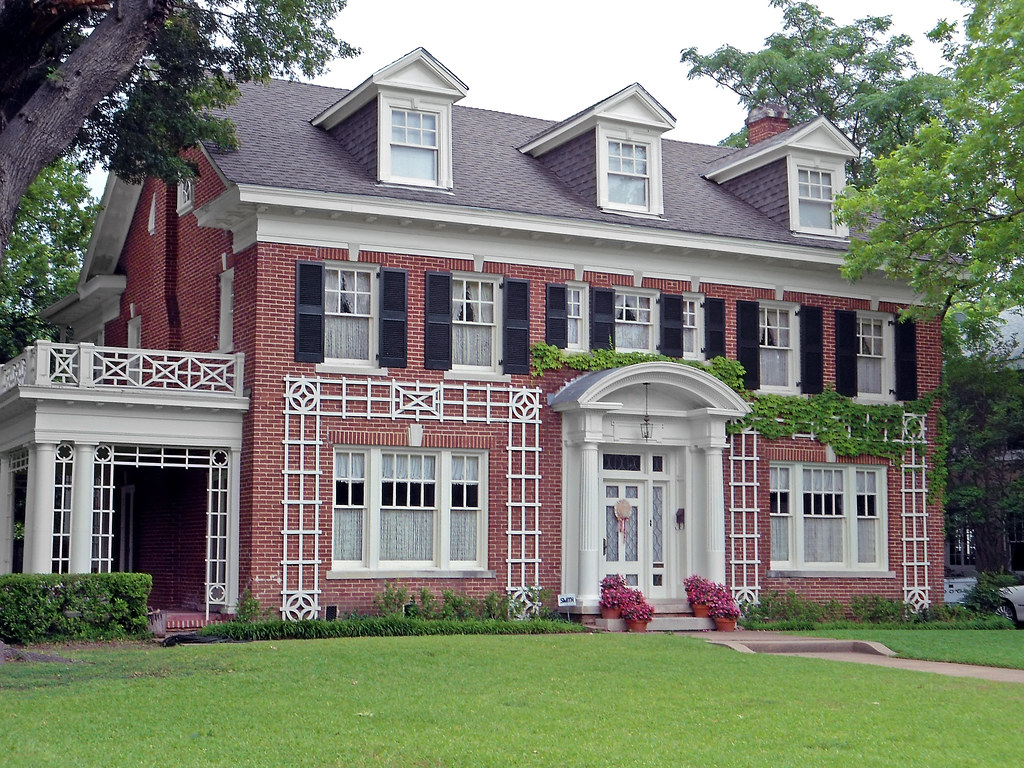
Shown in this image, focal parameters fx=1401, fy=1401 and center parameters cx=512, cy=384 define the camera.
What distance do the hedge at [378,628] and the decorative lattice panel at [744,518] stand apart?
3.82m

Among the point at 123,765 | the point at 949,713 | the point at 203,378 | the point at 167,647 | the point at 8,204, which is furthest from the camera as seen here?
A: the point at 203,378

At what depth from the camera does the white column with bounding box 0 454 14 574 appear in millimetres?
22953

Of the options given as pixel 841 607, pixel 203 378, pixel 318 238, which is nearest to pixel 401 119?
pixel 318 238

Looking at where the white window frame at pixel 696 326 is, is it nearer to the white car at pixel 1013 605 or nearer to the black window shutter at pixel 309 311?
the black window shutter at pixel 309 311

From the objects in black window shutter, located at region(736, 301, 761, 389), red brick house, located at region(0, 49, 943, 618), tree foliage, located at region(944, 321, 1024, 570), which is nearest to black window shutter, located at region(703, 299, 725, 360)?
red brick house, located at region(0, 49, 943, 618)

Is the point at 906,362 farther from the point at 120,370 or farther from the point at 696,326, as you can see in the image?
the point at 120,370

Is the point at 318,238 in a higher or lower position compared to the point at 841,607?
higher

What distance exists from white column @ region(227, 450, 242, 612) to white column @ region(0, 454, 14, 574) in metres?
4.19

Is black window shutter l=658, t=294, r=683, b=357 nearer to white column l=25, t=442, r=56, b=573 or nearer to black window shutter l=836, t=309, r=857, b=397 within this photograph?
black window shutter l=836, t=309, r=857, b=397

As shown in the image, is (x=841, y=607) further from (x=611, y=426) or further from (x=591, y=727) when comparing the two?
(x=591, y=727)

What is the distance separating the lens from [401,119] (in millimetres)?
22984

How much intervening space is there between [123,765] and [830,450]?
17.6 m

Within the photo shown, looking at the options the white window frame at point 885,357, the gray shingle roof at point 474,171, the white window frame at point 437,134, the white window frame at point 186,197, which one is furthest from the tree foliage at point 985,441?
the white window frame at point 186,197

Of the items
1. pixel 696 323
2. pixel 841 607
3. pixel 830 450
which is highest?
pixel 696 323
